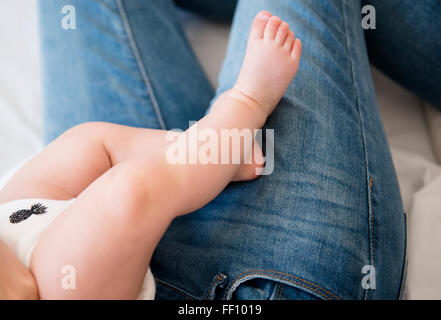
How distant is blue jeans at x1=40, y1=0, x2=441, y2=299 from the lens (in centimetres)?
48

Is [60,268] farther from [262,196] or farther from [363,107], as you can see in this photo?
[363,107]

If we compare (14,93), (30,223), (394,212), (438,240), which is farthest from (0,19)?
(438,240)

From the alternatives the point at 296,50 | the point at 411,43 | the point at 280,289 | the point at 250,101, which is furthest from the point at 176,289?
the point at 411,43

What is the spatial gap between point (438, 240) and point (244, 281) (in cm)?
39

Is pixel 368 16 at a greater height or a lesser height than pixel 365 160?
greater

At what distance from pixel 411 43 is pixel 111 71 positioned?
24.3 inches

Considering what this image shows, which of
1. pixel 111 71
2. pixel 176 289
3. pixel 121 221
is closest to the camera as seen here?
pixel 121 221

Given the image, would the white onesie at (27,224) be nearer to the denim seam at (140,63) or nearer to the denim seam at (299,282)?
the denim seam at (299,282)

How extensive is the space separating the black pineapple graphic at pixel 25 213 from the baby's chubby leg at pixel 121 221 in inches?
2.0

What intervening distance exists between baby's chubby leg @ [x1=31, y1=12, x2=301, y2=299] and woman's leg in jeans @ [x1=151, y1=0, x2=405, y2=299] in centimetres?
8

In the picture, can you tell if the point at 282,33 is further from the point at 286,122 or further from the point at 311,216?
the point at 311,216

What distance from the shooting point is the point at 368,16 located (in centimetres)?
72

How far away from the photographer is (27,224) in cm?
46
